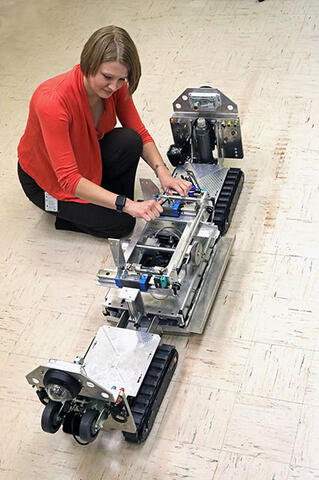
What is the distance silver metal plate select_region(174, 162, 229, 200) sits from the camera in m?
3.27

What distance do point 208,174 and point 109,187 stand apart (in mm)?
475

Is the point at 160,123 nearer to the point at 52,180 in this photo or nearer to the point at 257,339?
the point at 52,180

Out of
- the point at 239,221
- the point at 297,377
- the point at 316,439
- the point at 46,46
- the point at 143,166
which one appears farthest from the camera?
the point at 46,46

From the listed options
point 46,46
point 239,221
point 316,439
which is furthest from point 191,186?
point 46,46

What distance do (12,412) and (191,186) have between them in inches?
45.9

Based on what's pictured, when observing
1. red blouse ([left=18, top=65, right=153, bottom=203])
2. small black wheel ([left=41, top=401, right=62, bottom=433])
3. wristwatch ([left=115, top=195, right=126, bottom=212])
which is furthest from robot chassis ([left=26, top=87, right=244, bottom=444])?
red blouse ([left=18, top=65, right=153, bottom=203])

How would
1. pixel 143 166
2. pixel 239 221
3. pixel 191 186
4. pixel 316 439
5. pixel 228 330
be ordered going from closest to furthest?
pixel 316 439, pixel 228 330, pixel 191 186, pixel 239 221, pixel 143 166

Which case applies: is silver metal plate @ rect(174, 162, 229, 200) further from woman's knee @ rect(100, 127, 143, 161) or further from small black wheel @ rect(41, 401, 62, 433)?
small black wheel @ rect(41, 401, 62, 433)

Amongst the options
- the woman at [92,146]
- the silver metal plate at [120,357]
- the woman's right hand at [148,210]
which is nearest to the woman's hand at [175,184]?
the woman at [92,146]

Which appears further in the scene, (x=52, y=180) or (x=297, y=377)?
(x=52, y=180)

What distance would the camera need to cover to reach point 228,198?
3.21 meters

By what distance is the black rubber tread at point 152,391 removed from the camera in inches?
97.3

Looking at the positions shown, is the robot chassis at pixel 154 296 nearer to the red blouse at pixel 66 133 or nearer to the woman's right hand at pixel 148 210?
the woman's right hand at pixel 148 210

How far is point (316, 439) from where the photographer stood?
7.92 feet
